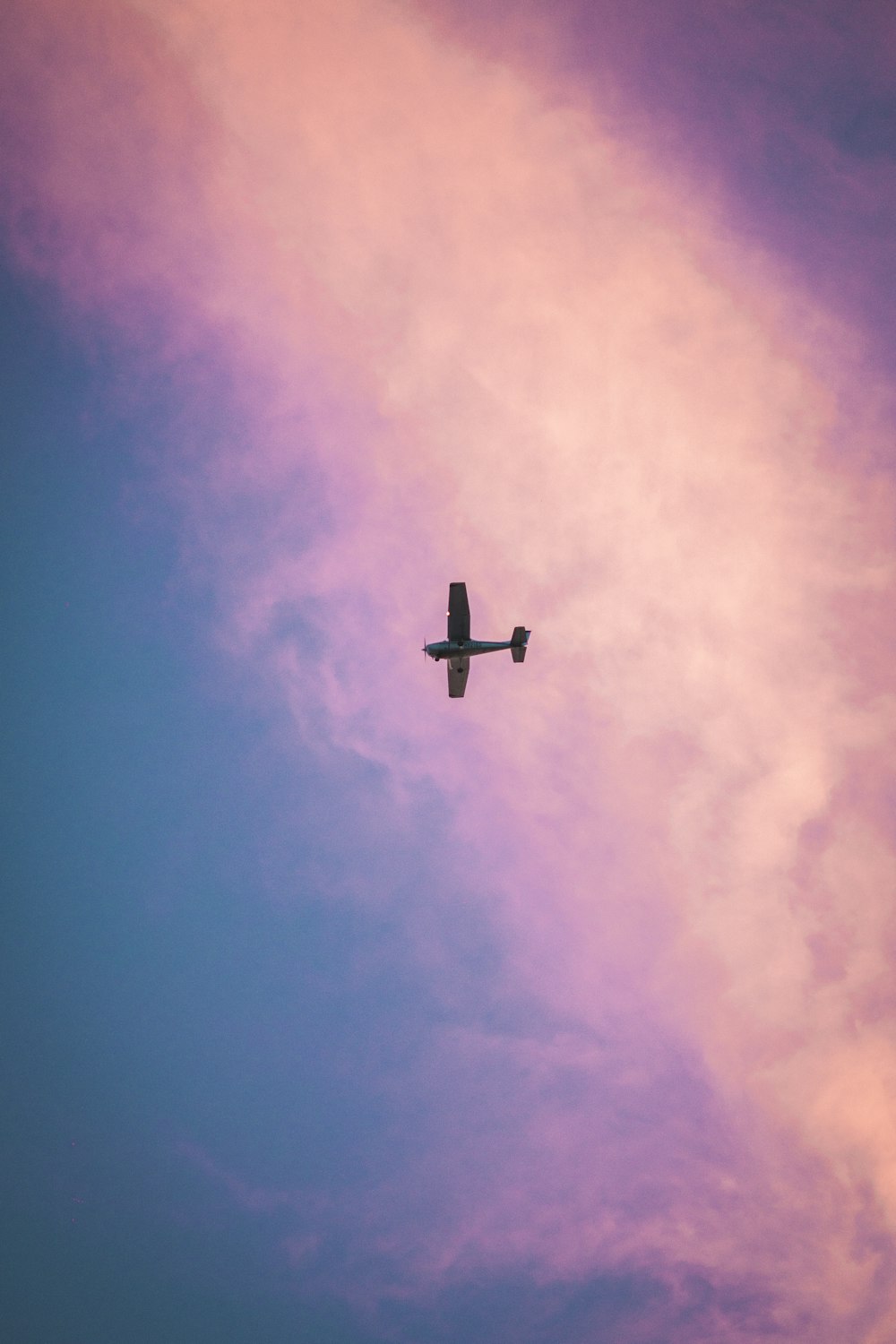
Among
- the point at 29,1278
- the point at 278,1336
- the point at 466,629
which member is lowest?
the point at 278,1336

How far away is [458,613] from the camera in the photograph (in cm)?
5575

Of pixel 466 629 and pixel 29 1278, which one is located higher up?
pixel 466 629

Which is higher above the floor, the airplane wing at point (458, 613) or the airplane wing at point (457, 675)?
the airplane wing at point (458, 613)

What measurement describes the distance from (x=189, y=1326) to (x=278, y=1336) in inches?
591

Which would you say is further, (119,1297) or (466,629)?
(119,1297)

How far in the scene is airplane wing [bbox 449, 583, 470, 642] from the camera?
54.4m

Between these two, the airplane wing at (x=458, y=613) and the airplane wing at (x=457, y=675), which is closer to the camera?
the airplane wing at (x=458, y=613)

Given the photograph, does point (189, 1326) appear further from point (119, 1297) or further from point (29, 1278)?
point (29, 1278)

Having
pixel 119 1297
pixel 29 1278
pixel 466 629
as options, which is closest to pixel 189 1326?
pixel 119 1297

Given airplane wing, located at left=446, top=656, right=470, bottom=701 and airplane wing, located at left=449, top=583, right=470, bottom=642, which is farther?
airplane wing, located at left=446, top=656, right=470, bottom=701

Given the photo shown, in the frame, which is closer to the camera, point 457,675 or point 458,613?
point 458,613

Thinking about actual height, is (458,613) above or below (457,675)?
above

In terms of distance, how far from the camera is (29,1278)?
106 metres

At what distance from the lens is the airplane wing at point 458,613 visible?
54.4m
